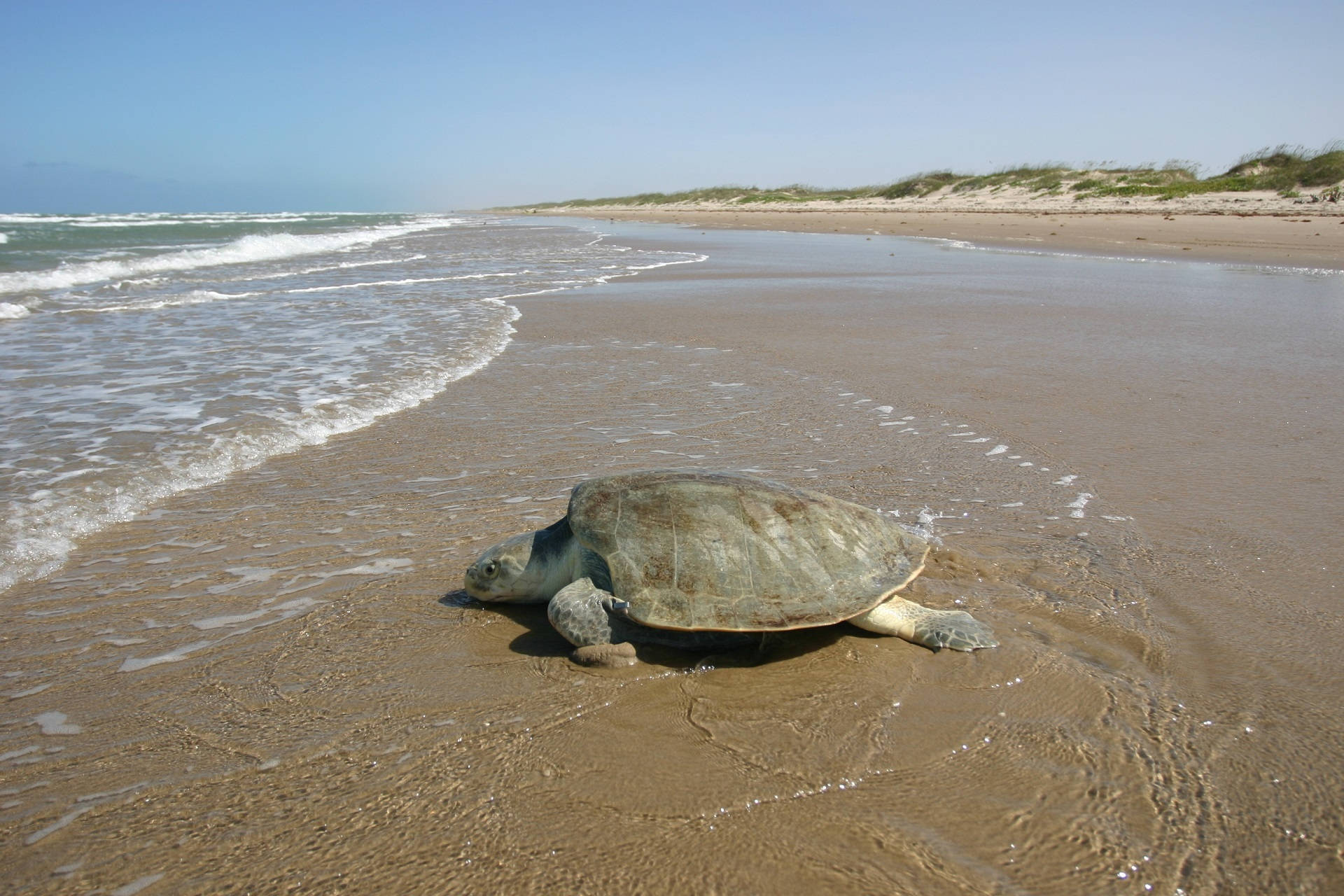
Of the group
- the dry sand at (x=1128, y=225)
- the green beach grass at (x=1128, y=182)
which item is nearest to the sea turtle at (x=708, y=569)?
the dry sand at (x=1128, y=225)

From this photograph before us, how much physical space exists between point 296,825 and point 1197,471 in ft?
17.5

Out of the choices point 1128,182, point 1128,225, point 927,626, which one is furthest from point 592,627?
point 1128,182

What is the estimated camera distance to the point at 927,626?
3348mm

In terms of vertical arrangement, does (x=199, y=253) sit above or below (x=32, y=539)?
above

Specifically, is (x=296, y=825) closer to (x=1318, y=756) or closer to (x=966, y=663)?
(x=966, y=663)

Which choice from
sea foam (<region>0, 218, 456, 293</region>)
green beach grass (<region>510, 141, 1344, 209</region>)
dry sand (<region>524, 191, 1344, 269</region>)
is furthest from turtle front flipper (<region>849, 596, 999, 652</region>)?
green beach grass (<region>510, 141, 1344, 209</region>)

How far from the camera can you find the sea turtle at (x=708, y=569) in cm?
321

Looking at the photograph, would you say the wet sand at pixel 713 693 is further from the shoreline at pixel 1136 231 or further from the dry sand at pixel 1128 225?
the dry sand at pixel 1128 225

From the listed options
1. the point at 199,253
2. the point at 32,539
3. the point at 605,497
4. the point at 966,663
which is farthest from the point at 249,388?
the point at 199,253

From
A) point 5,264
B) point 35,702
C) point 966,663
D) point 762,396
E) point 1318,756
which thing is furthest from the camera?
point 5,264

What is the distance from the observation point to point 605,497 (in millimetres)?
3533

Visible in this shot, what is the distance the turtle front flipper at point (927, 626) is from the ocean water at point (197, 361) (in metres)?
4.10

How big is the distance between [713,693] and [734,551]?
596 millimetres

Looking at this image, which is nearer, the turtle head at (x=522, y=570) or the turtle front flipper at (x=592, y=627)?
the turtle front flipper at (x=592, y=627)
